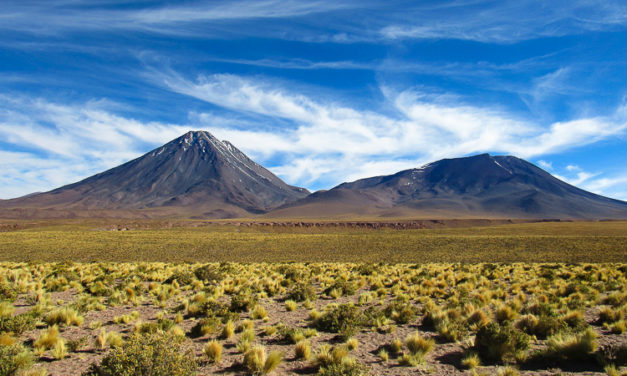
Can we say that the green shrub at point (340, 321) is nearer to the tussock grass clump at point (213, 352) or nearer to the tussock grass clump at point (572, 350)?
the tussock grass clump at point (213, 352)

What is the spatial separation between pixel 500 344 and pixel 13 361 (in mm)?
8066

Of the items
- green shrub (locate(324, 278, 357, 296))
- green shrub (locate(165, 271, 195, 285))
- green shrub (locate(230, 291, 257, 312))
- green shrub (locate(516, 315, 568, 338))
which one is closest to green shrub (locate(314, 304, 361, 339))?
green shrub (locate(230, 291, 257, 312))

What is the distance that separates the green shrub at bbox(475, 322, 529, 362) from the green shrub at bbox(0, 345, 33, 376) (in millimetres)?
7752

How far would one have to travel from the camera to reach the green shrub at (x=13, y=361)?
538 cm

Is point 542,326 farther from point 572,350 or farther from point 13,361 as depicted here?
point 13,361

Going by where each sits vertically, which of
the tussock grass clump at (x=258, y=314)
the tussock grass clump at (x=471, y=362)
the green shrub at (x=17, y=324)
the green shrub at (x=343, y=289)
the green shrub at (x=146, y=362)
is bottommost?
the green shrub at (x=343, y=289)

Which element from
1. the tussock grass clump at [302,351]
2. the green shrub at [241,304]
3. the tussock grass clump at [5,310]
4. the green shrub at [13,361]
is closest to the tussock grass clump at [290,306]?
the green shrub at [241,304]

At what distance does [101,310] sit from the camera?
35.2ft

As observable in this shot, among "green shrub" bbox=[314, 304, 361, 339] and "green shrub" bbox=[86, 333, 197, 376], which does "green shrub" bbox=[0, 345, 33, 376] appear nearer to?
"green shrub" bbox=[86, 333, 197, 376]

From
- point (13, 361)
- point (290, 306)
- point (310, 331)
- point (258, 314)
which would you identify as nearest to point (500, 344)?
point (310, 331)

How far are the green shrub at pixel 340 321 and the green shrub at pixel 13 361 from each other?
5.78m

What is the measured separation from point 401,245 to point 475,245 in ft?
27.7

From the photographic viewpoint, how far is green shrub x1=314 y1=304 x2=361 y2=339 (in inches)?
335

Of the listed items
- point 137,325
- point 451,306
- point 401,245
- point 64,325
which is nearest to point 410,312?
point 451,306
